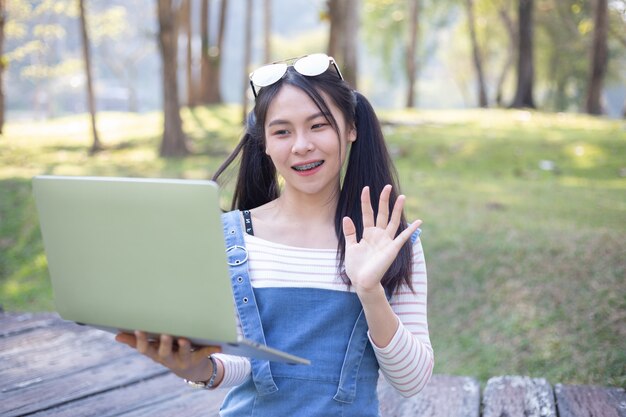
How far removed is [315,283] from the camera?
185 centimetres

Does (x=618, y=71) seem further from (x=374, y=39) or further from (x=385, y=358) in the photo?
(x=385, y=358)

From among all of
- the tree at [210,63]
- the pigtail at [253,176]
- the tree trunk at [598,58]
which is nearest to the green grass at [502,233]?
the pigtail at [253,176]

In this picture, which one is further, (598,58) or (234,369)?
(598,58)

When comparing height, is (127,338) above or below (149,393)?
above

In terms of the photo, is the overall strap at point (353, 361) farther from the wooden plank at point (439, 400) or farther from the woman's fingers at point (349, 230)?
the wooden plank at point (439, 400)

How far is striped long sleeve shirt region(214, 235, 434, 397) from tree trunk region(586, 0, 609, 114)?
417 inches

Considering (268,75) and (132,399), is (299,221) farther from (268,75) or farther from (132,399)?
(132,399)

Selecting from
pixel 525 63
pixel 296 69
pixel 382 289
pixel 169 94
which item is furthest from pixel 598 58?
pixel 382 289

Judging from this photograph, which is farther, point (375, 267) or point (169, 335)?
point (375, 267)

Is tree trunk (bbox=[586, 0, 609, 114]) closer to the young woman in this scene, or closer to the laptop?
the young woman

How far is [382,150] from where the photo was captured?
2.01 meters

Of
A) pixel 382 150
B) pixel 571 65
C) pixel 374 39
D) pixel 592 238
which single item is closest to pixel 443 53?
pixel 374 39

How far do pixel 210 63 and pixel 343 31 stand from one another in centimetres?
689

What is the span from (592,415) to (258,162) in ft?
4.53
